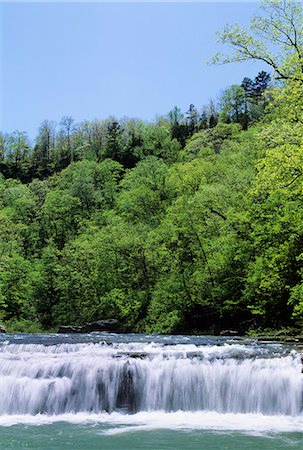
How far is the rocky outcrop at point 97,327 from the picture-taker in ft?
112

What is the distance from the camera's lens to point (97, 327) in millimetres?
34562

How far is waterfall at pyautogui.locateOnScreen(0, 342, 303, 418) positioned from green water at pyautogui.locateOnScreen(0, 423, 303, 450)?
2.06 m

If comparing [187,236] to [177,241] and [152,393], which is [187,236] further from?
[152,393]

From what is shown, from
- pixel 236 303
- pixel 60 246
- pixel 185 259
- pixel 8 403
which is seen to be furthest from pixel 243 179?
pixel 60 246

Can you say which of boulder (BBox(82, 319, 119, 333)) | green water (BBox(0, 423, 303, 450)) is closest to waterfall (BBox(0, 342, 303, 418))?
green water (BBox(0, 423, 303, 450))

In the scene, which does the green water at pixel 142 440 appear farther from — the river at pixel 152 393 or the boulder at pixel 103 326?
the boulder at pixel 103 326

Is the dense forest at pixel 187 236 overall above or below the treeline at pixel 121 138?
below

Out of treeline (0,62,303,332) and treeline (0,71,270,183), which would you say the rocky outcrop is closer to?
treeline (0,62,303,332)

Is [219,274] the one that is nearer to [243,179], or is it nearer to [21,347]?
[243,179]

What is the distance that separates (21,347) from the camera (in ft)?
53.9

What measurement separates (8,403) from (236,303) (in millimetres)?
15642

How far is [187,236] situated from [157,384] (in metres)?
20.8

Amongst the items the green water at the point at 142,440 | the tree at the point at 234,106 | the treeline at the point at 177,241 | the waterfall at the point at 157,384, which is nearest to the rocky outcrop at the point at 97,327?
the treeline at the point at 177,241

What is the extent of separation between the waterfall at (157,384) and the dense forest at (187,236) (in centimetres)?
583
